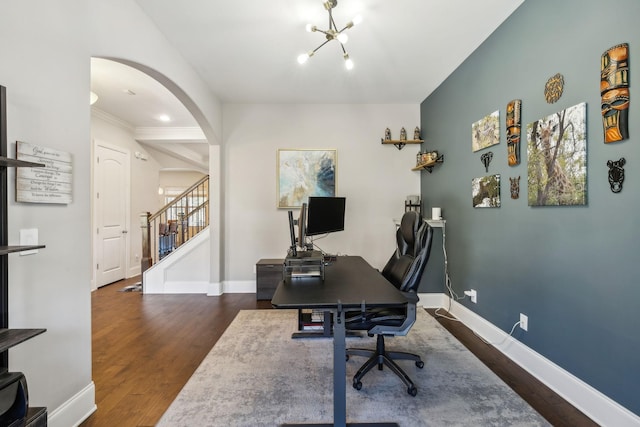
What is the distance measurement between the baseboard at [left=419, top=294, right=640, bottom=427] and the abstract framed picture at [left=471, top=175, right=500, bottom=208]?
1077 millimetres

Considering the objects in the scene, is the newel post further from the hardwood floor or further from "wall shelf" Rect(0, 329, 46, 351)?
"wall shelf" Rect(0, 329, 46, 351)

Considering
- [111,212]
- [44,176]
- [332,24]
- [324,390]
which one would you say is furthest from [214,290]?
[332,24]

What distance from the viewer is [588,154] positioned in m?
1.62

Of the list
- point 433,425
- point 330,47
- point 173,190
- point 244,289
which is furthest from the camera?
point 173,190

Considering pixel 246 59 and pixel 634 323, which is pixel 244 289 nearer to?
pixel 246 59

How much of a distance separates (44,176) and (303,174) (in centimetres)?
293

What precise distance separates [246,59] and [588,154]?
2.93 meters

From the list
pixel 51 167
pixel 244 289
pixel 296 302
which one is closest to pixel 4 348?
pixel 51 167

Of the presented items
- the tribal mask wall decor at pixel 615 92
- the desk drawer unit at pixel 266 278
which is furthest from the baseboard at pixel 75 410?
the tribal mask wall decor at pixel 615 92

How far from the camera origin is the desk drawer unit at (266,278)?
375cm

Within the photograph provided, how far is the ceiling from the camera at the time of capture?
2.19m

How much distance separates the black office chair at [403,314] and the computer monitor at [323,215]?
0.79m

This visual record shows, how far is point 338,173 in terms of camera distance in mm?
4078

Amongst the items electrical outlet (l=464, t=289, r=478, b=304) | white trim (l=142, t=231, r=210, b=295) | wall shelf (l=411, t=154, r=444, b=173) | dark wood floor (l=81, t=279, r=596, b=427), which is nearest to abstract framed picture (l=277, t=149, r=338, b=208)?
wall shelf (l=411, t=154, r=444, b=173)
